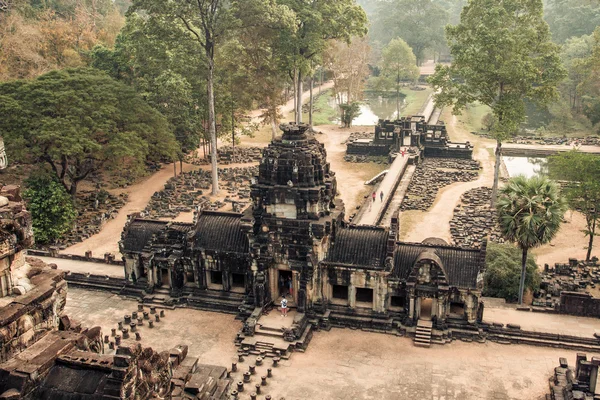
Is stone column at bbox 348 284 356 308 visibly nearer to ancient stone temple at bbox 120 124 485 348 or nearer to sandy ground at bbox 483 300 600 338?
ancient stone temple at bbox 120 124 485 348

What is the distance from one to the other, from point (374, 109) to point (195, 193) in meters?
72.4

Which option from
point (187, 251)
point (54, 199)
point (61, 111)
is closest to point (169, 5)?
point (61, 111)

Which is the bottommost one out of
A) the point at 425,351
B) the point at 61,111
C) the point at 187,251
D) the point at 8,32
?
the point at 425,351

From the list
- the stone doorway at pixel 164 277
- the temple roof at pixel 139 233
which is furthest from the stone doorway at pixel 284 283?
the temple roof at pixel 139 233

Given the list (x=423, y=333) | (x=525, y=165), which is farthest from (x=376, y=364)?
(x=525, y=165)

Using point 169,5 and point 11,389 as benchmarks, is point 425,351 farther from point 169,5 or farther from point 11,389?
point 169,5

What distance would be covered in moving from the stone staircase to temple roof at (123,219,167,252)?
1625 centimetres

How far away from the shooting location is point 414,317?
3177cm

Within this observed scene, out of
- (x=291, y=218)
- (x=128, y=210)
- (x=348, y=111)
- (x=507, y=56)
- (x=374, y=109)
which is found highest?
(x=507, y=56)

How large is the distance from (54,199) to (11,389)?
29.3 meters

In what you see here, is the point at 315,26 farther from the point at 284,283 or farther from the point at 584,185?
the point at 284,283

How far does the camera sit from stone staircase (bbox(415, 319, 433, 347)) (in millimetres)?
30500

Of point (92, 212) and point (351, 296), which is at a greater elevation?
point (92, 212)

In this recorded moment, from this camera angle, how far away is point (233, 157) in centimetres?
6888
